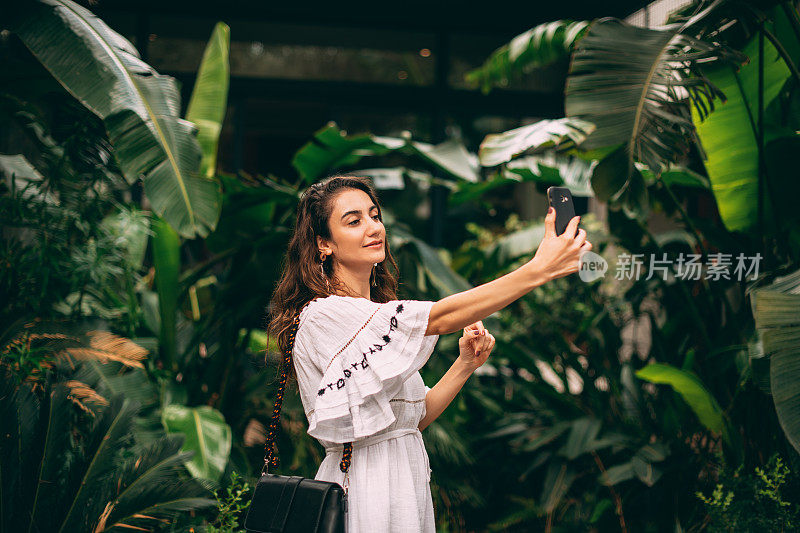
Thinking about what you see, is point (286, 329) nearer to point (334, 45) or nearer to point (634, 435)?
point (634, 435)

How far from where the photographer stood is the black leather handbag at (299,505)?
167 cm

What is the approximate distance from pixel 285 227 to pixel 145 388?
1.14 m

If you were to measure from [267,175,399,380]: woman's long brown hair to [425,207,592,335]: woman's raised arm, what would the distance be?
38 centimetres

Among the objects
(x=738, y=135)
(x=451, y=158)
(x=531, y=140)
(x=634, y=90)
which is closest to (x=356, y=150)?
(x=451, y=158)

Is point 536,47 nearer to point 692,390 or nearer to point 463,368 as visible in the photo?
point 692,390

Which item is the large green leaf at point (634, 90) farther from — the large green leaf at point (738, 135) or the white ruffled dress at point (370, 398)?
the white ruffled dress at point (370, 398)

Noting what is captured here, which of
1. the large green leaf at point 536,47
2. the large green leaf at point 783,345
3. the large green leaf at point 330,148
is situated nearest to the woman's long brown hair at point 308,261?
the large green leaf at point 783,345

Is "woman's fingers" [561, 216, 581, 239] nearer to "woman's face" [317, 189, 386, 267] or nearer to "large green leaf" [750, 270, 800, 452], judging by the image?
"woman's face" [317, 189, 386, 267]

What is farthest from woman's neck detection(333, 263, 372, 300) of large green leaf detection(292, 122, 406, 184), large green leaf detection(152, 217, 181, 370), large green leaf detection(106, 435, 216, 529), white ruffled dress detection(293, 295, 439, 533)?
large green leaf detection(152, 217, 181, 370)

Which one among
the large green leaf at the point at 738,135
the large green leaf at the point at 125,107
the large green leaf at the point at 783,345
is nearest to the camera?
the large green leaf at the point at 783,345

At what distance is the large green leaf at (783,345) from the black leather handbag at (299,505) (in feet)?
5.30

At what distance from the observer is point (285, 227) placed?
3832 mm

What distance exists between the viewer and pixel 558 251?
5.09 feet

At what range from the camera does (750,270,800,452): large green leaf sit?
242 cm
